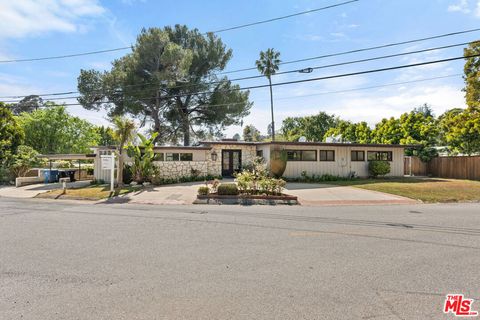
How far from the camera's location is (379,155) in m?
23.8

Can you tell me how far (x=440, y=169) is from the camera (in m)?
25.6

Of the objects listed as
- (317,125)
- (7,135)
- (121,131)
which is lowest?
(121,131)

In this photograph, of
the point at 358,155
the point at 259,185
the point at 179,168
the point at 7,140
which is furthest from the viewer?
the point at 7,140

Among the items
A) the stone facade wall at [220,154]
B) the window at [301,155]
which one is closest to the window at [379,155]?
the window at [301,155]

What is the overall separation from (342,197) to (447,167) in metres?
16.8

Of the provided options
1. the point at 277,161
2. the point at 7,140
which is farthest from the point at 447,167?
the point at 7,140

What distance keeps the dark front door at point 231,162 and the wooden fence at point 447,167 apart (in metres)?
17.4

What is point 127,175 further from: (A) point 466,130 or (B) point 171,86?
(A) point 466,130

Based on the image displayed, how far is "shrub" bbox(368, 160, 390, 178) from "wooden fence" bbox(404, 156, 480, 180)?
635 cm

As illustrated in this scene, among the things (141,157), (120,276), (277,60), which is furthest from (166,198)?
(277,60)

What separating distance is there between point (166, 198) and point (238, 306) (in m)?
11.3

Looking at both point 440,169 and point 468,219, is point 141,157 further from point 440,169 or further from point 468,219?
point 440,169

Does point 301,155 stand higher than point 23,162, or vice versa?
point 301,155

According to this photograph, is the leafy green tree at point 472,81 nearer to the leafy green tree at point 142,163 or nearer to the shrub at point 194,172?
the shrub at point 194,172
